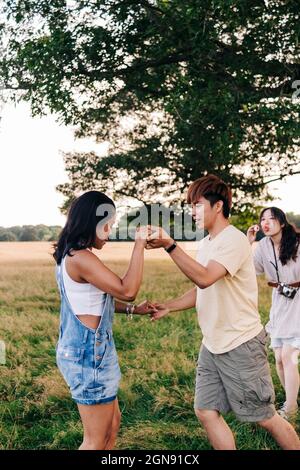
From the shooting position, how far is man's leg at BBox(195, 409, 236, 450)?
4.02 metres

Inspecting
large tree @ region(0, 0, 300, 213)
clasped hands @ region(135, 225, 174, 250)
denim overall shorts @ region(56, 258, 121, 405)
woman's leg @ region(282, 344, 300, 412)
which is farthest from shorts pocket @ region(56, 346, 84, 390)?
large tree @ region(0, 0, 300, 213)

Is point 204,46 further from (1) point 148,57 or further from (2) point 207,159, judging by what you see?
(2) point 207,159

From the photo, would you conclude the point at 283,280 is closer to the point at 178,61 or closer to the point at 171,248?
the point at 171,248

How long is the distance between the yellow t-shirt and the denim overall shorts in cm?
77

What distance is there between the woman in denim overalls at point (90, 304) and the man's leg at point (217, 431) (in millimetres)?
743

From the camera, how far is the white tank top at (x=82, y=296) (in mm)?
3641

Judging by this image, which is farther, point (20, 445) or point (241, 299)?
point (20, 445)

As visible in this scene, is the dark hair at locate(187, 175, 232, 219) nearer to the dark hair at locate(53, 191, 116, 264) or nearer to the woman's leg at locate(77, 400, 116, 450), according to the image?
the dark hair at locate(53, 191, 116, 264)

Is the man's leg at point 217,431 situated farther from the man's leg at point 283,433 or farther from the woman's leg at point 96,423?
the woman's leg at point 96,423

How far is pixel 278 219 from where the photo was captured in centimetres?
620

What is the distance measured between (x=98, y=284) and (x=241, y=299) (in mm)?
1075

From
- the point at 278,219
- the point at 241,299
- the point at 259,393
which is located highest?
the point at 278,219

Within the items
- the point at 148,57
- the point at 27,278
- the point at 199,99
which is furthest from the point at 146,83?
the point at 27,278

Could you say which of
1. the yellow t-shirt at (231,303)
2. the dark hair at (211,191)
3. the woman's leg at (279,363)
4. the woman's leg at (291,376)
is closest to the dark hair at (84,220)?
the dark hair at (211,191)
